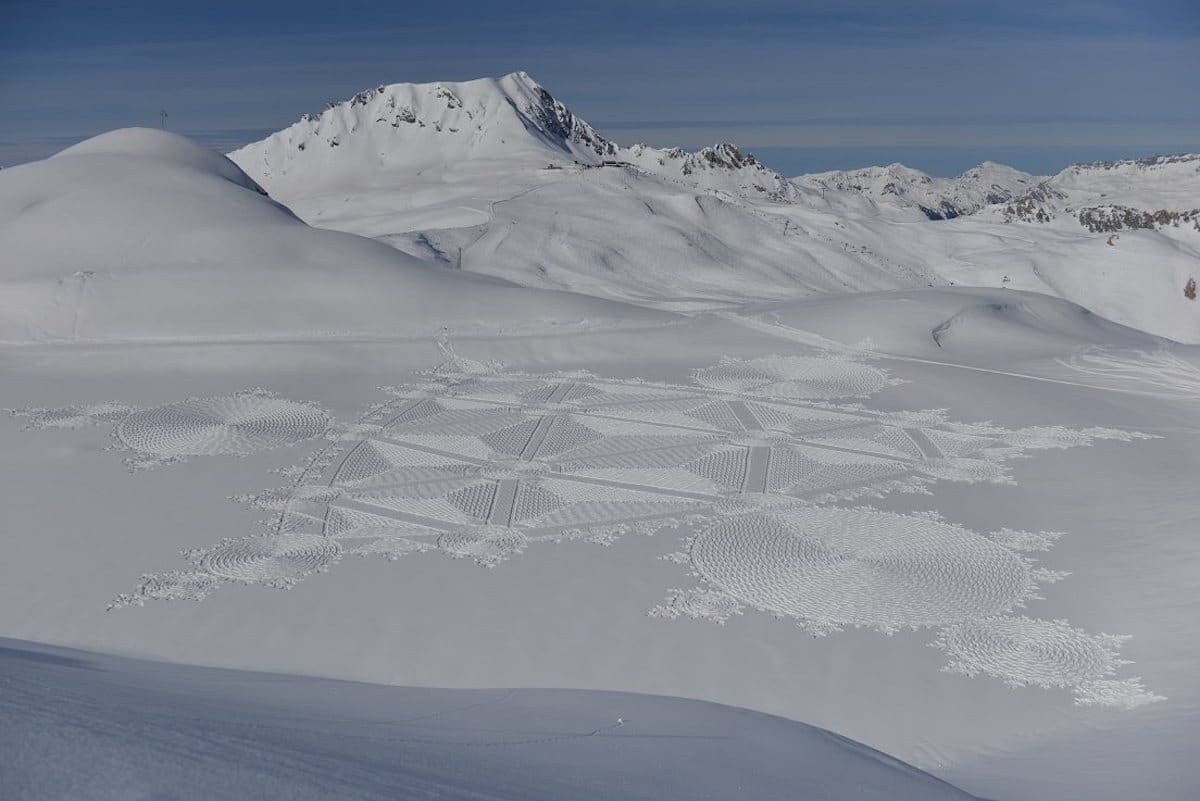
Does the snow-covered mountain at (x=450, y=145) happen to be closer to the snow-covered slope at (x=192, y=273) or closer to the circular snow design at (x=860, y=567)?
the snow-covered slope at (x=192, y=273)

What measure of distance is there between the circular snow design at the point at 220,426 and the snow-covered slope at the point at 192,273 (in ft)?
10.6

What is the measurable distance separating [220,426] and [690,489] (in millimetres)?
5336

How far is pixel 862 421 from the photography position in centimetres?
1114

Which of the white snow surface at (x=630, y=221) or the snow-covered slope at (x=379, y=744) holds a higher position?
the snow-covered slope at (x=379, y=744)

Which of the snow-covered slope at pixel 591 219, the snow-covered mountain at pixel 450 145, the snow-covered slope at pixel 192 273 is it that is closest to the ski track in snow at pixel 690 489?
the snow-covered slope at pixel 192 273

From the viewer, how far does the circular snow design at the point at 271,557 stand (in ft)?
22.5

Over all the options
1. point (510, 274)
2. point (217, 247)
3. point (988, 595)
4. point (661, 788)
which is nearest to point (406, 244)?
point (510, 274)

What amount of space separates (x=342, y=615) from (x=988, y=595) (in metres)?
4.55

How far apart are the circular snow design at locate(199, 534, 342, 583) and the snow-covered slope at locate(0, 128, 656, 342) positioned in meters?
7.40

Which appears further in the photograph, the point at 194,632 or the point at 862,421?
the point at 862,421

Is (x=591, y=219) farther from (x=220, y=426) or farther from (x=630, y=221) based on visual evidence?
(x=220, y=426)

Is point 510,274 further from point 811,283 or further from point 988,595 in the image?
point 988,595

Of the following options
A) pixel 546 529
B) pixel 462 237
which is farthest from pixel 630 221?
pixel 546 529

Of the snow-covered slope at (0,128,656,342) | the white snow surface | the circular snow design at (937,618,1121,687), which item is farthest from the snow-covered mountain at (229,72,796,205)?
the circular snow design at (937,618,1121,687)
